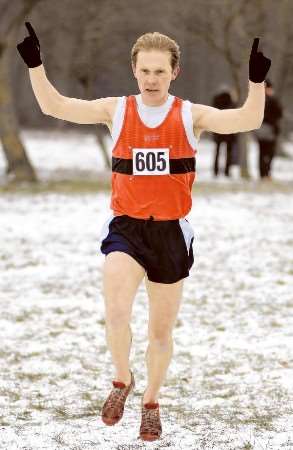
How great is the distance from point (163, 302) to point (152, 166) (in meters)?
0.69

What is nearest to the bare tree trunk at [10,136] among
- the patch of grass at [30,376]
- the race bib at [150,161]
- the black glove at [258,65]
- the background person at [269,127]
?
the background person at [269,127]

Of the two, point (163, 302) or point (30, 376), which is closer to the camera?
point (163, 302)

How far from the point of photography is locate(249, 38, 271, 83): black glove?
3918mm

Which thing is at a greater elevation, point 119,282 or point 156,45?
point 156,45

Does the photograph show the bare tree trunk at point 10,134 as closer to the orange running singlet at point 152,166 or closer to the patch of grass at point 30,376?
the patch of grass at point 30,376

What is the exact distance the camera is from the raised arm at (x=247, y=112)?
12.9 feet

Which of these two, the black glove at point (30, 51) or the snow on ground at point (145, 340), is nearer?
the black glove at point (30, 51)

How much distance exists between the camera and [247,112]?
4.01 meters

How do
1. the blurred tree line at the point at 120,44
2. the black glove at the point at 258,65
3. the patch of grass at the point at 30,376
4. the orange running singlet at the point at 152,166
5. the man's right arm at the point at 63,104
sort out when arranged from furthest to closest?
the blurred tree line at the point at 120,44 → the patch of grass at the point at 30,376 → the man's right arm at the point at 63,104 → the orange running singlet at the point at 152,166 → the black glove at the point at 258,65

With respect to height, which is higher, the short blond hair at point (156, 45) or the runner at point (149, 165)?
the short blond hair at point (156, 45)

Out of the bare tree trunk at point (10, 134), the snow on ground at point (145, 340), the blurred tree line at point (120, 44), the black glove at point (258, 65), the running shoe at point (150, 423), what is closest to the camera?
the black glove at point (258, 65)

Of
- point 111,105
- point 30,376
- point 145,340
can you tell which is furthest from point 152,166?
point 145,340

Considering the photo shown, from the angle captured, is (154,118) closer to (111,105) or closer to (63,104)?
(111,105)

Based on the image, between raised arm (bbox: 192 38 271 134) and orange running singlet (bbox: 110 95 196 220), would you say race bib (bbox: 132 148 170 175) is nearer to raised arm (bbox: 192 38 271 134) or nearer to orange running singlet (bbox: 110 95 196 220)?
orange running singlet (bbox: 110 95 196 220)
